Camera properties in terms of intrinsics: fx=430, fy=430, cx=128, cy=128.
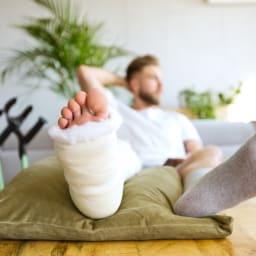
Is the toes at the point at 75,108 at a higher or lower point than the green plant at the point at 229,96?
higher

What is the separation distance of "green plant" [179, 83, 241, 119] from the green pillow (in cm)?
190

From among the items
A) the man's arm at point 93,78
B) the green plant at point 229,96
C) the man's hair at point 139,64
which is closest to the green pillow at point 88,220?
the man's arm at point 93,78

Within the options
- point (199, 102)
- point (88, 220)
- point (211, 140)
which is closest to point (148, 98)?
point (211, 140)

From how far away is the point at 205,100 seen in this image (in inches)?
116

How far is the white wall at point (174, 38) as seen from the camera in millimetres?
3113

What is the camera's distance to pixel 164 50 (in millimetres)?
3135

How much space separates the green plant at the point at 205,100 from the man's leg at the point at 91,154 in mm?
2000

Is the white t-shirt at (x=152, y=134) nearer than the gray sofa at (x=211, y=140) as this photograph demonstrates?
Yes

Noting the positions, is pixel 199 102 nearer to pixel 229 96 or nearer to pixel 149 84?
pixel 229 96

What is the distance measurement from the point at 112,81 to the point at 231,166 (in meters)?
1.30

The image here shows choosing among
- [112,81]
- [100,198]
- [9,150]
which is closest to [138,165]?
[100,198]

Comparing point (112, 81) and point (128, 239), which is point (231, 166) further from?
point (112, 81)

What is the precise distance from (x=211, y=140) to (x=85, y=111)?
5.13ft

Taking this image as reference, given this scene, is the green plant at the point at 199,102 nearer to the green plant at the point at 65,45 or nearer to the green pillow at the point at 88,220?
the green plant at the point at 65,45
